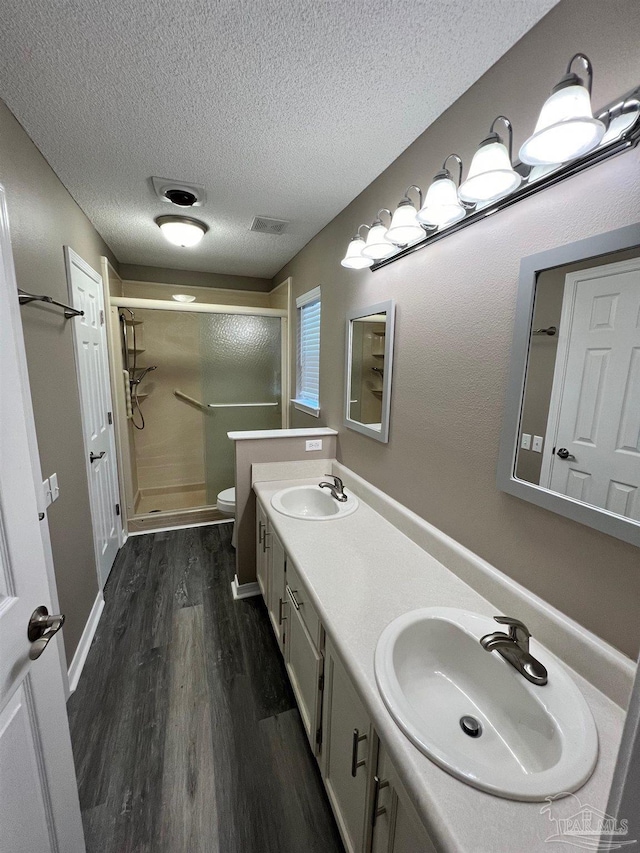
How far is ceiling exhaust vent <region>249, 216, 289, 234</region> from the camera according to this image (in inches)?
86.4

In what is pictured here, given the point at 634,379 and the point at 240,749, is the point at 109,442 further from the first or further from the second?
the point at 634,379

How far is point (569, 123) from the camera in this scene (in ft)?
2.38

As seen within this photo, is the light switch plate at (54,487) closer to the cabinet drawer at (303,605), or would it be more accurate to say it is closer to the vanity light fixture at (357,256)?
the cabinet drawer at (303,605)

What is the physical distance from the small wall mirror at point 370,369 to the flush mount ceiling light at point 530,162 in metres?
0.38

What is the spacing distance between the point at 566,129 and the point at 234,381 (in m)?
3.09

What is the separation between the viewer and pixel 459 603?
108 centimetres

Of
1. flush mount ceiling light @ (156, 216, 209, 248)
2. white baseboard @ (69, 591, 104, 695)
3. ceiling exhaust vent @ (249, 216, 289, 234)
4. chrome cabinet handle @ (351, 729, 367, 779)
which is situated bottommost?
white baseboard @ (69, 591, 104, 695)

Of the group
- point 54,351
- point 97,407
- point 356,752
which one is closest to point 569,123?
point 356,752

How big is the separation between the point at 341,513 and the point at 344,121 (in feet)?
5.39

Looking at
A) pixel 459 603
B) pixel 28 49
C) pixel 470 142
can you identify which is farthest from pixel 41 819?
pixel 470 142

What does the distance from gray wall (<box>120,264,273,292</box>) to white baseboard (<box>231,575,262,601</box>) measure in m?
2.90

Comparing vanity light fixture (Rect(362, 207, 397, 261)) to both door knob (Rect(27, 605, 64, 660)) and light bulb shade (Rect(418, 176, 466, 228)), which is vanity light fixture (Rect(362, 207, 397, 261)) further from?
door knob (Rect(27, 605, 64, 660))

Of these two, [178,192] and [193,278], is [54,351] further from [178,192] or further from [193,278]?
[193,278]

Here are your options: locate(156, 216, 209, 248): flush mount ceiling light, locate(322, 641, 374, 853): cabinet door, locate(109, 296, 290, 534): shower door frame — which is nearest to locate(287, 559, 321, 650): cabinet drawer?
locate(322, 641, 374, 853): cabinet door
